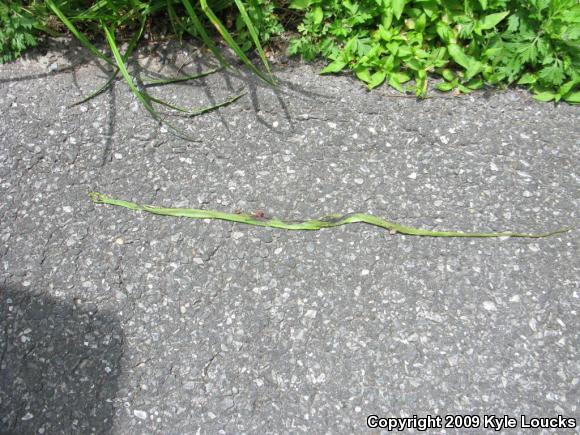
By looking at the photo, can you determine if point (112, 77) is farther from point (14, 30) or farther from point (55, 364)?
point (55, 364)

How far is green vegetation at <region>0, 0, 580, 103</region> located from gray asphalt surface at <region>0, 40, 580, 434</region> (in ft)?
0.35

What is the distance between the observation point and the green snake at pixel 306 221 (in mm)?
2309

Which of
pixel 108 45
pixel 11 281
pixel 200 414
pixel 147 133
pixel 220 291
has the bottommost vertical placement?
pixel 200 414

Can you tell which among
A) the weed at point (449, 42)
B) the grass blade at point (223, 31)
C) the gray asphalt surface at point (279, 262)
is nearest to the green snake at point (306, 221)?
the gray asphalt surface at point (279, 262)

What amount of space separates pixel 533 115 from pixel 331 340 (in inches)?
56.8

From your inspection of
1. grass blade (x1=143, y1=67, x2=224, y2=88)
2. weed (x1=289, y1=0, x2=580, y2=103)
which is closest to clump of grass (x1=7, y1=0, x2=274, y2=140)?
grass blade (x1=143, y1=67, x2=224, y2=88)

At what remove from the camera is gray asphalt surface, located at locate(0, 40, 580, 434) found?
6.49 ft

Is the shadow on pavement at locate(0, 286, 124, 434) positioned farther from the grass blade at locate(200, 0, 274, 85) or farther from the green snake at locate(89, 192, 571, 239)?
the grass blade at locate(200, 0, 274, 85)

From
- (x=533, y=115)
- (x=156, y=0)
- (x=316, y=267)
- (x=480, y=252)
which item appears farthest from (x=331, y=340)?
(x=156, y=0)

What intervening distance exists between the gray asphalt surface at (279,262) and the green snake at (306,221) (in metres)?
0.03

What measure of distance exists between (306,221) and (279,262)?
0.70ft

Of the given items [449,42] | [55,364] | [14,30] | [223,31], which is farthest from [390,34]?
[55,364]

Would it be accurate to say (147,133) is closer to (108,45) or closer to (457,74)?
(108,45)

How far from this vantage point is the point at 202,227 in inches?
93.3
